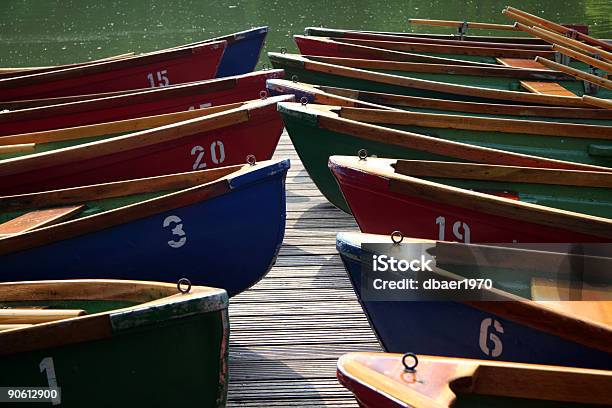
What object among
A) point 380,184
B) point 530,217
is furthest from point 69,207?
point 530,217

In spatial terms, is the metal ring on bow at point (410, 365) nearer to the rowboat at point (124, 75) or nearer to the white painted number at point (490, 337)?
the white painted number at point (490, 337)

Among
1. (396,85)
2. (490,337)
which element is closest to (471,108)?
(396,85)

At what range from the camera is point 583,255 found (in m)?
3.31

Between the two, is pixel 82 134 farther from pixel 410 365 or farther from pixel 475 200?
pixel 410 365

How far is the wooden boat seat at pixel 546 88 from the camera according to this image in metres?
6.16

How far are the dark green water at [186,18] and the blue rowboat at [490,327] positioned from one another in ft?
32.6

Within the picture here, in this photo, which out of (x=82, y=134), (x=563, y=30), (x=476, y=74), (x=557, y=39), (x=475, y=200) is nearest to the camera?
(x=475, y=200)

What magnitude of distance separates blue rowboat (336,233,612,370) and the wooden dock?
506mm

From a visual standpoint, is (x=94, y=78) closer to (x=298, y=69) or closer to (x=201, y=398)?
(x=298, y=69)

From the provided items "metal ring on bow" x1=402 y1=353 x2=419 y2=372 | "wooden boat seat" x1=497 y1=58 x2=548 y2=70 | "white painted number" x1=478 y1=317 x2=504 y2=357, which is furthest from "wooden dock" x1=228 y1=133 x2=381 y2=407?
"wooden boat seat" x1=497 y1=58 x2=548 y2=70

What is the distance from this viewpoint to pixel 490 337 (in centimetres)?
288

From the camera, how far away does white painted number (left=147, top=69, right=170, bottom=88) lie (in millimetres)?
6488

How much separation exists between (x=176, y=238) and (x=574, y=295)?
152 cm

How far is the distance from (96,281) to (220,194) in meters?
0.70
